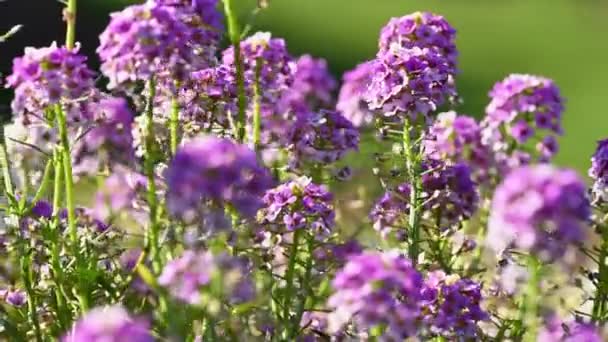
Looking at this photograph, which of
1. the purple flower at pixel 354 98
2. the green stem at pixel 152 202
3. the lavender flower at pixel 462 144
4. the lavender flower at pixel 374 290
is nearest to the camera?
the lavender flower at pixel 374 290

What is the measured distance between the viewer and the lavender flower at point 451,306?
3.91 metres

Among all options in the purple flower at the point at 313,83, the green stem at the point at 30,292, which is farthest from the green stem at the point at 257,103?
the purple flower at the point at 313,83

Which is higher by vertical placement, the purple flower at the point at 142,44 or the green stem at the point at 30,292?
the purple flower at the point at 142,44

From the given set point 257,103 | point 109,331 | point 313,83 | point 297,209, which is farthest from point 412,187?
point 313,83

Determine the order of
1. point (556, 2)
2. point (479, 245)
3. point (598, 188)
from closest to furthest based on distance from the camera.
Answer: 1. point (598, 188)
2. point (479, 245)
3. point (556, 2)

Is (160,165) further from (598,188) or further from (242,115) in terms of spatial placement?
(598,188)

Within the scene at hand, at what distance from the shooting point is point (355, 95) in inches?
266

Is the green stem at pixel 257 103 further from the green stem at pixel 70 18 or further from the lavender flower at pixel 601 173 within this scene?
the lavender flower at pixel 601 173

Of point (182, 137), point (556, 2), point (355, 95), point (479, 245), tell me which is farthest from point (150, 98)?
point (556, 2)

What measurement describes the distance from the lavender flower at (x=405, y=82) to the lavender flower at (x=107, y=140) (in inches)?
43.3

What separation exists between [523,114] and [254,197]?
923 mm

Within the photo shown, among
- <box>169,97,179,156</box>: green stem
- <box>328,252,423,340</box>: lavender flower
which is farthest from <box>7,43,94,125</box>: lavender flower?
<box>328,252,423,340</box>: lavender flower

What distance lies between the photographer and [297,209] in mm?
4105

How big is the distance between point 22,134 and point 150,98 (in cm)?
132
